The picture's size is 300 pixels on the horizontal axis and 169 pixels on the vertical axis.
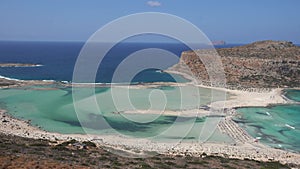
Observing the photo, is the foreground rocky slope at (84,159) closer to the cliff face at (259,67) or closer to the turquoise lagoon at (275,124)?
the turquoise lagoon at (275,124)

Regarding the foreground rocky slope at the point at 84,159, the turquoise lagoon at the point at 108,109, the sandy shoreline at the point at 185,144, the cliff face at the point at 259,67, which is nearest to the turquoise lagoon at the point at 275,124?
the sandy shoreline at the point at 185,144

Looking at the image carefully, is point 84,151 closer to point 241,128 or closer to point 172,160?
point 172,160

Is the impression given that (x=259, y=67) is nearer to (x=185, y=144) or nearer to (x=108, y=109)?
(x=108, y=109)

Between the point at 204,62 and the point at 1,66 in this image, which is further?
the point at 1,66

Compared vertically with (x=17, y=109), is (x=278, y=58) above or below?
above

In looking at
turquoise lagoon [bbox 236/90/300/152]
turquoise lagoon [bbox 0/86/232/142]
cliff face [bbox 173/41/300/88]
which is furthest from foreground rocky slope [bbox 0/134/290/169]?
cliff face [bbox 173/41/300/88]

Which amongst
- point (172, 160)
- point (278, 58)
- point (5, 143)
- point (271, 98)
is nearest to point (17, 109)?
point (5, 143)
